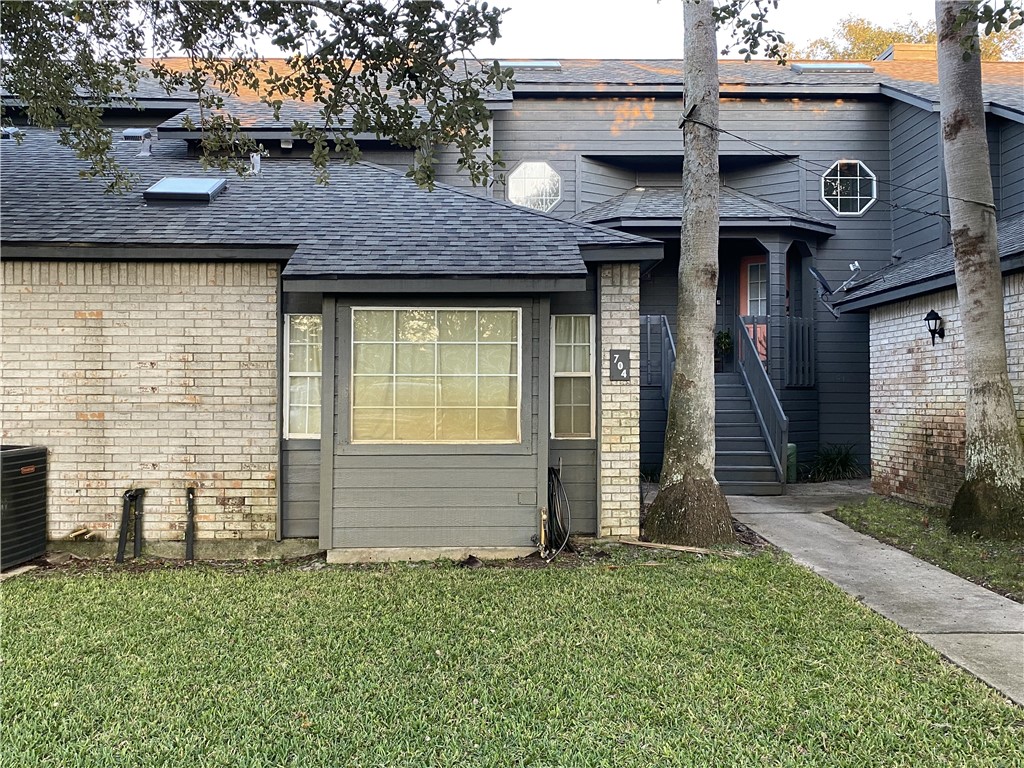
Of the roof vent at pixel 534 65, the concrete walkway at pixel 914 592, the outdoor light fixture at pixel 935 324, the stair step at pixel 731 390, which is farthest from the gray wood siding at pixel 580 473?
the roof vent at pixel 534 65

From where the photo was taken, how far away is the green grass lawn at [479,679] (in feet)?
9.37

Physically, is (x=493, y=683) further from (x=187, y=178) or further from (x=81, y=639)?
(x=187, y=178)

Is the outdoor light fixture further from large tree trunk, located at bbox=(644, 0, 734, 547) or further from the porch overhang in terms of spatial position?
the porch overhang

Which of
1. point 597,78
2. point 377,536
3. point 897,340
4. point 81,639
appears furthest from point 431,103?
point 597,78

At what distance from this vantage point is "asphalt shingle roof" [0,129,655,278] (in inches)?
241

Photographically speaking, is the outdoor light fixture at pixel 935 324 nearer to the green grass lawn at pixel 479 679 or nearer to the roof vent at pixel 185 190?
the green grass lawn at pixel 479 679

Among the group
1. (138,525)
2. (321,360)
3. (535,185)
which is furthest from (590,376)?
(535,185)

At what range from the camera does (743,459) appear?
384 inches

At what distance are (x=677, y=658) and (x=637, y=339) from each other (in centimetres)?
352

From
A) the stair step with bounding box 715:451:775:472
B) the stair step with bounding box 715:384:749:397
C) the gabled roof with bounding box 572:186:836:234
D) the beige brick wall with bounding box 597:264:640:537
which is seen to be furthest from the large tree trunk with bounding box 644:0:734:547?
the gabled roof with bounding box 572:186:836:234

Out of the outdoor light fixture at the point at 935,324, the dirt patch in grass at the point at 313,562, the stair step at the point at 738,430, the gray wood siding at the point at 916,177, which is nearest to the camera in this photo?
the dirt patch in grass at the point at 313,562

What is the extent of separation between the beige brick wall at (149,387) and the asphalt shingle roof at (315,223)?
0.32m

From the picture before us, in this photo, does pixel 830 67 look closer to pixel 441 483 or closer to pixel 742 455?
pixel 742 455

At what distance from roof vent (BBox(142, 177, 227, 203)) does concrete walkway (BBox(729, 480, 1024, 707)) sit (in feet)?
22.0
